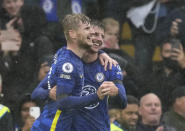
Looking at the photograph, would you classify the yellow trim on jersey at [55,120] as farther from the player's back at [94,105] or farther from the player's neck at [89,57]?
the player's neck at [89,57]

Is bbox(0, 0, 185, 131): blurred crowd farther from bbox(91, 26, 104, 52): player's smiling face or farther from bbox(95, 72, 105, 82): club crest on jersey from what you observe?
bbox(91, 26, 104, 52): player's smiling face

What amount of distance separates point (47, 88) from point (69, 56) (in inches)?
28.0

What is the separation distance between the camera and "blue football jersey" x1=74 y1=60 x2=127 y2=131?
19.8 feet

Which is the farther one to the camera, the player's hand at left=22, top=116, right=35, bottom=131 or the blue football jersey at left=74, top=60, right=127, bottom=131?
the player's hand at left=22, top=116, right=35, bottom=131

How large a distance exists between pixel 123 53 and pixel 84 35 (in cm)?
411

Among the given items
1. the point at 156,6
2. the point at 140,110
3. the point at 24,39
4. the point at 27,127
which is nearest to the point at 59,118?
the point at 27,127

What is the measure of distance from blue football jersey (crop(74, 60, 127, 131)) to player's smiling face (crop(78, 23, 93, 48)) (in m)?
0.35

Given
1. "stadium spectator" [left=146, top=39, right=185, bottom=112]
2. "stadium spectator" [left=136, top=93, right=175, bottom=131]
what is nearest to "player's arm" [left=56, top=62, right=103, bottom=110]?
"stadium spectator" [left=136, top=93, right=175, bottom=131]

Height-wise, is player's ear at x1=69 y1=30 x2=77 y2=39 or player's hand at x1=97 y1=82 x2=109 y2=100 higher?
player's ear at x1=69 y1=30 x2=77 y2=39

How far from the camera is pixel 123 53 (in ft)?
32.7

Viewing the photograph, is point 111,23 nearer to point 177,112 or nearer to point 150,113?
point 150,113

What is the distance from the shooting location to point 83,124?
6023 mm

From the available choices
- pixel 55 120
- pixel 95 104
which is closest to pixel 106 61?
pixel 95 104

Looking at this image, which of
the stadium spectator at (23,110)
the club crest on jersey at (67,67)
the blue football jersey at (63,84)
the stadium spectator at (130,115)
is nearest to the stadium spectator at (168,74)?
the stadium spectator at (130,115)
